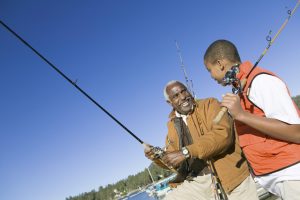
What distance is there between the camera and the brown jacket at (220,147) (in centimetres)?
450

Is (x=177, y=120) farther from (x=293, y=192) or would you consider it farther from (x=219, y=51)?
(x=293, y=192)

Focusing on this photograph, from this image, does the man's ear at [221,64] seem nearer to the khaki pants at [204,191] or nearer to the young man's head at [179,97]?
the young man's head at [179,97]

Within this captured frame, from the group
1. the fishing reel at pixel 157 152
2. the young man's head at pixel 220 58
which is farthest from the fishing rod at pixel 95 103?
the young man's head at pixel 220 58

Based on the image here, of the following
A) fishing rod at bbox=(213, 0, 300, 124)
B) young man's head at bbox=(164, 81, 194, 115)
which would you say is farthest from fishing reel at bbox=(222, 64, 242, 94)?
young man's head at bbox=(164, 81, 194, 115)

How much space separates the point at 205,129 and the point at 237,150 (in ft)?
1.88

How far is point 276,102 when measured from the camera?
2982 millimetres

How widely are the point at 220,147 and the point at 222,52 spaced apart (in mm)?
1410

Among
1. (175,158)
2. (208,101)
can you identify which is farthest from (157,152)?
(208,101)

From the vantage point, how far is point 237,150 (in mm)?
4852

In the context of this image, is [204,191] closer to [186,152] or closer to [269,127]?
[186,152]

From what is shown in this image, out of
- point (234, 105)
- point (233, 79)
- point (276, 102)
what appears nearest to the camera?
point (276, 102)

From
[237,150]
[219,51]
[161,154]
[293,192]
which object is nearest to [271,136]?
[293,192]

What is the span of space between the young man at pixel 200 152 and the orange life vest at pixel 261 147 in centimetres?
92

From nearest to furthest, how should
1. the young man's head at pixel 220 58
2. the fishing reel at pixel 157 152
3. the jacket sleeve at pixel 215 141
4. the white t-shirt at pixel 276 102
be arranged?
the white t-shirt at pixel 276 102
the young man's head at pixel 220 58
the jacket sleeve at pixel 215 141
the fishing reel at pixel 157 152
